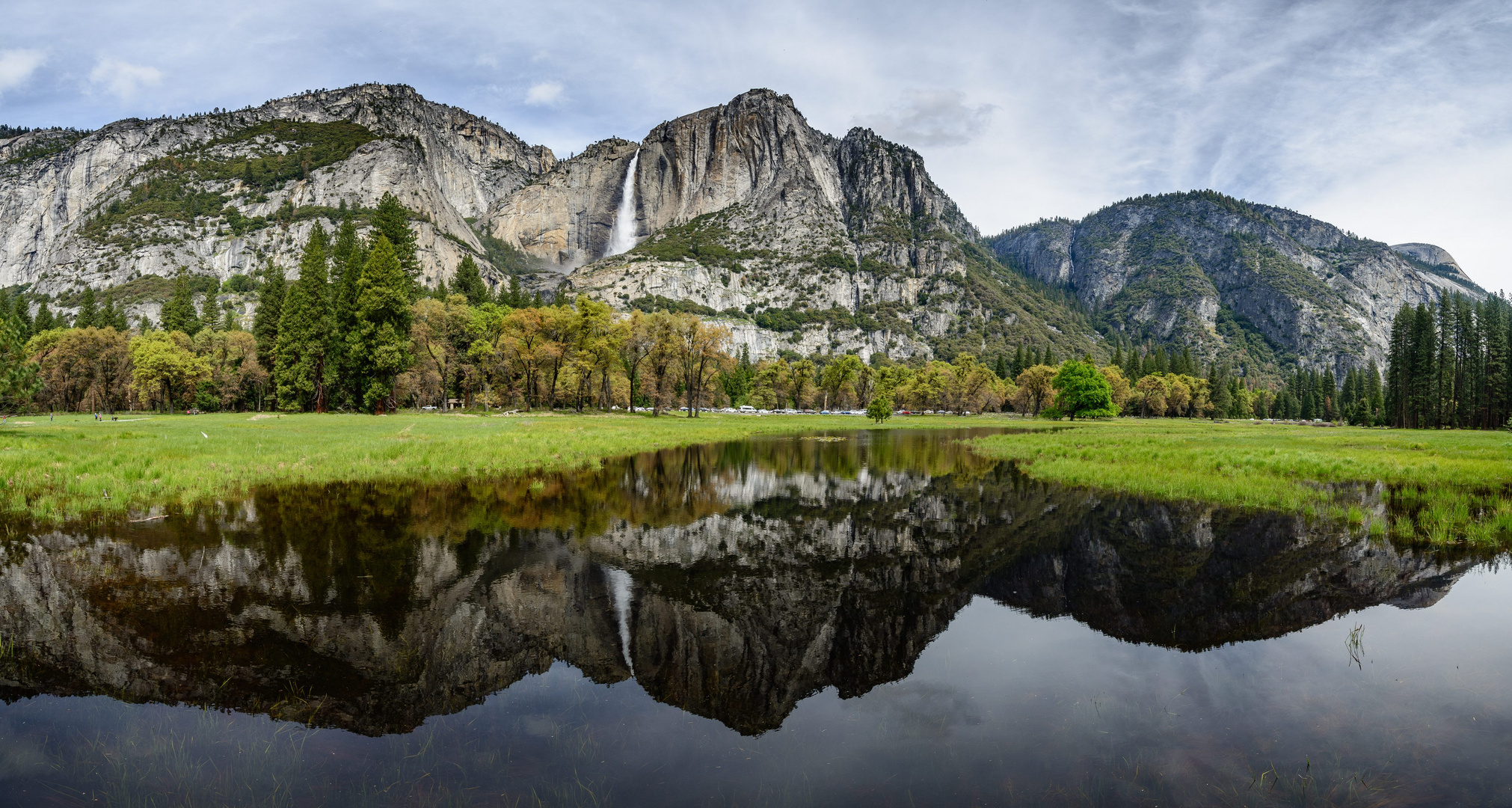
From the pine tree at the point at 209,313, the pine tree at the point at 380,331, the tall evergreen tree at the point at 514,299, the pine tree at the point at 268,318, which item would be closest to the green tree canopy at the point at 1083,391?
the tall evergreen tree at the point at 514,299

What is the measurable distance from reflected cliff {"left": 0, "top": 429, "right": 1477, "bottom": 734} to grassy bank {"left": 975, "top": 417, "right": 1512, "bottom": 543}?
74.9 inches

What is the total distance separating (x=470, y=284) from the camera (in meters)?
87.5

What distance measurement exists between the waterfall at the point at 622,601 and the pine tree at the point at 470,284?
83.4m

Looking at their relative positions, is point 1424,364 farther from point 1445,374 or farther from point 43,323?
point 43,323

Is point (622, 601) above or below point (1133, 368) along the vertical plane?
below

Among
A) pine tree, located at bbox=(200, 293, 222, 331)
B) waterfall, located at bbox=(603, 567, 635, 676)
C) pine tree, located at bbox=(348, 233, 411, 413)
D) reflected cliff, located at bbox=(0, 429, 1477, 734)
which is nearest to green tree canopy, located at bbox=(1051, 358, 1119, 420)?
reflected cliff, located at bbox=(0, 429, 1477, 734)

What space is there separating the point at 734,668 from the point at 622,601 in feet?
10.6

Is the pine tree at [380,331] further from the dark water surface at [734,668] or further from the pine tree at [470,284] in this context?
the dark water surface at [734,668]

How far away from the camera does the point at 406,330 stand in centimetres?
6059

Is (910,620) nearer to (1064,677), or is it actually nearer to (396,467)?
(1064,677)

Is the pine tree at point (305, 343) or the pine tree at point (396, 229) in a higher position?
the pine tree at point (396, 229)

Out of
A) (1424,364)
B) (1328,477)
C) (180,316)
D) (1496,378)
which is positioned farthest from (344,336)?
(1496,378)

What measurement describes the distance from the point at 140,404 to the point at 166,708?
109961 mm

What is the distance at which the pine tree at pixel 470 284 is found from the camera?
8675cm
